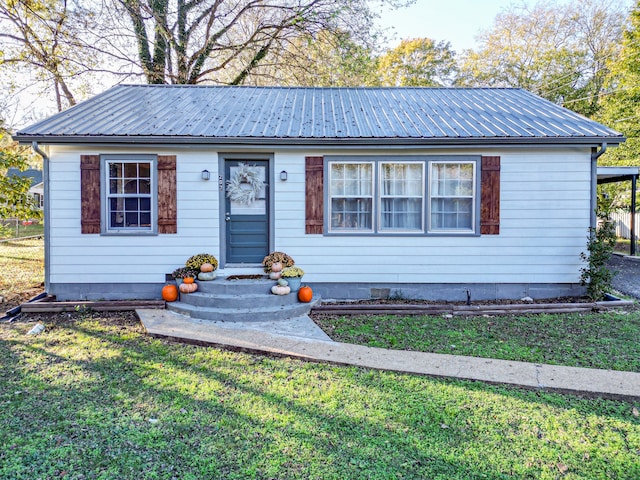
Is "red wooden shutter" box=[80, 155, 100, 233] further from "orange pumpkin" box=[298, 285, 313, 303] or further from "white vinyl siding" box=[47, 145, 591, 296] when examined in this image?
"orange pumpkin" box=[298, 285, 313, 303]

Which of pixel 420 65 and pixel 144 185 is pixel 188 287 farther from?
pixel 420 65

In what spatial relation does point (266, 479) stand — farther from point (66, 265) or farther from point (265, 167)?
point (66, 265)

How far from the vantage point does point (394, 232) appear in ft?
23.3

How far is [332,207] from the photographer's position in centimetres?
717

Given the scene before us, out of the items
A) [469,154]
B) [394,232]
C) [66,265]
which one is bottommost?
[66,265]

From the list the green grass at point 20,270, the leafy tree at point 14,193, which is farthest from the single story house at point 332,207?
the leafy tree at point 14,193

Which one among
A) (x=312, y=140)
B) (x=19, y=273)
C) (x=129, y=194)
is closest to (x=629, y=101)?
(x=312, y=140)

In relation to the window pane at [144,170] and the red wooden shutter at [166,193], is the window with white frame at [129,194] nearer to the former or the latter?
the window pane at [144,170]

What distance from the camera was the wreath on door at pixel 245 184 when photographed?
7.16 metres

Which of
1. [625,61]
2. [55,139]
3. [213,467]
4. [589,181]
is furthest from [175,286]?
[625,61]

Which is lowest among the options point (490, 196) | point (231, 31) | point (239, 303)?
point (239, 303)

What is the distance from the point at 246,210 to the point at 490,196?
439cm

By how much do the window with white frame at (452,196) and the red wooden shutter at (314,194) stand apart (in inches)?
77.0

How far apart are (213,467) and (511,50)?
28.4 meters
